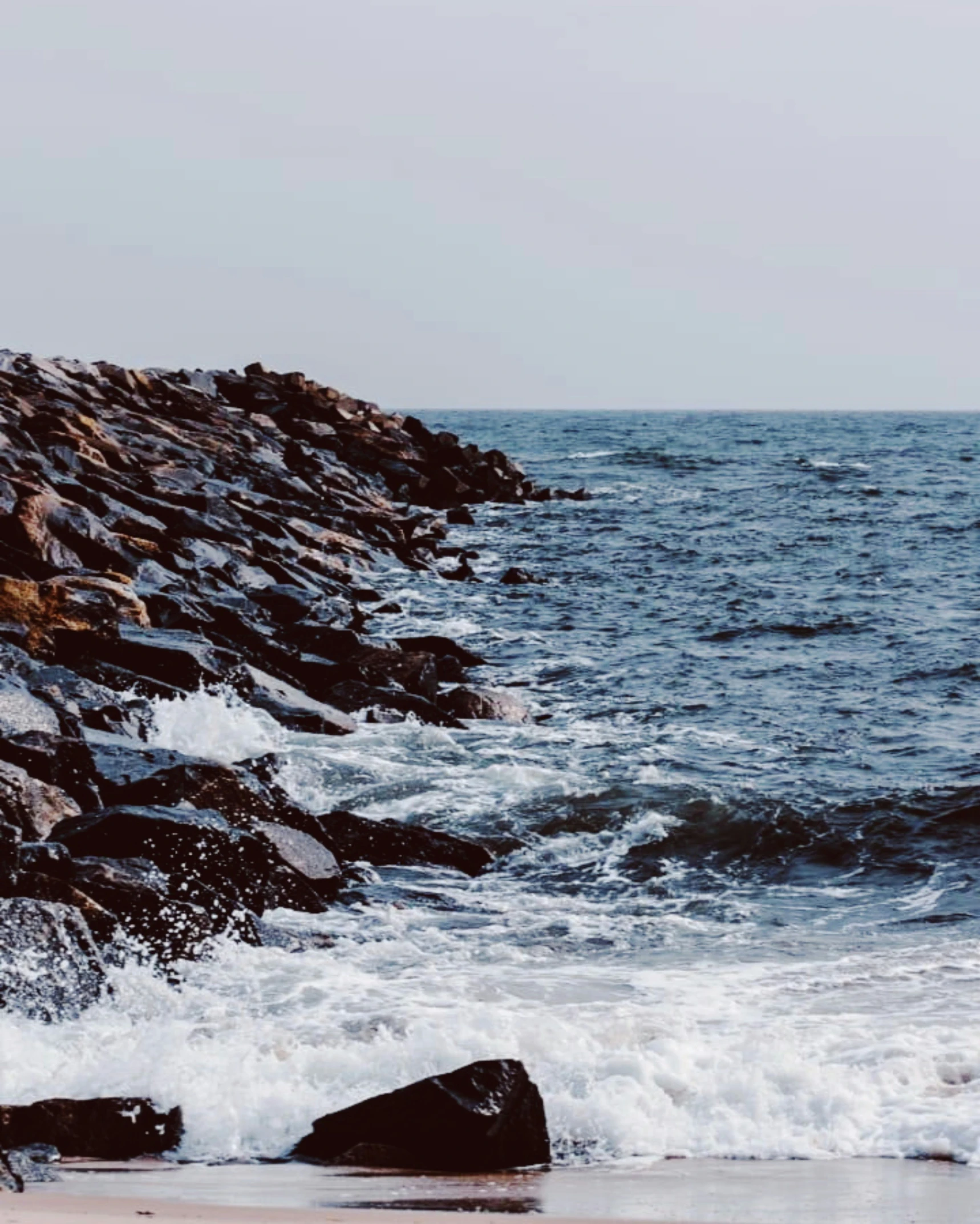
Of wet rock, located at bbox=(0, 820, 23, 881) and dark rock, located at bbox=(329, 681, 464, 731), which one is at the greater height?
dark rock, located at bbox=(329, 681, 464, 731)

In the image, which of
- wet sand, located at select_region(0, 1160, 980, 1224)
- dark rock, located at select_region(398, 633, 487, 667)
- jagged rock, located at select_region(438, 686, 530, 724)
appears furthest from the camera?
dark rock, located at select_region(398, 633, 487, 667)

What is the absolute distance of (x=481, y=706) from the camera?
13.0m

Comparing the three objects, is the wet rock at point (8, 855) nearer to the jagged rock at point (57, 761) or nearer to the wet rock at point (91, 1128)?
the jagged rock at point (57, 761)

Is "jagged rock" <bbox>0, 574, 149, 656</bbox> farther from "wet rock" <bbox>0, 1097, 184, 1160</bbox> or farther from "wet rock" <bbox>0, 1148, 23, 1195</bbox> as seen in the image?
"wet rock" <bbox>0, 1148, 23, 1195</bbox>

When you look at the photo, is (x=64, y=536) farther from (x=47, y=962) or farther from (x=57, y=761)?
(x=47, y=962)

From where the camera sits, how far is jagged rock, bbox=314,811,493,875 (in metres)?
9.15

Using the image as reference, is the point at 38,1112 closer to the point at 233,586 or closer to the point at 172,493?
the point at 233,586

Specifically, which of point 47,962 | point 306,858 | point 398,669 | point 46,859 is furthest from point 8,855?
point 398,669

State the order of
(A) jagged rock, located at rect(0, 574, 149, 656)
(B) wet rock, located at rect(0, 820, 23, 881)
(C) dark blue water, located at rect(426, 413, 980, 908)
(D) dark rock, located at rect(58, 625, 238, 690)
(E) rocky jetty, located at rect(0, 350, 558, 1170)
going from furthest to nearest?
(D) dark rock, located at rect(58, 625, 238, 690) → (A) jagged rock, located at rect(0, 574, 149, 656) → (C) dark blue water, located at rect(426, 413, 980, 908) → (B) wet rock, located at rect(0, 820, 23, 881) → (E) rocky jetty, located at rect(0, 350, 558, 1170)

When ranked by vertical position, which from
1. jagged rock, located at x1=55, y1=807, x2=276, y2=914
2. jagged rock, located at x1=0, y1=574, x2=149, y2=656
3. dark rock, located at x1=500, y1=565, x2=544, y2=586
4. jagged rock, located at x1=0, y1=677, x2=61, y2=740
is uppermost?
dark rock, located at x1=500, y1=565, x2=544, y2=586

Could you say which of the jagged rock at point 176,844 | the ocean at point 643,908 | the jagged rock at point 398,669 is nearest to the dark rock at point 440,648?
the ocean at point 643,908

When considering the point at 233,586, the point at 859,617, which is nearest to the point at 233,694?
the point at 233,586

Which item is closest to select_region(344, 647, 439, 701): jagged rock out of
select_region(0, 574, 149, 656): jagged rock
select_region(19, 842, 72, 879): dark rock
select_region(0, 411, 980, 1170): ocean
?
select_region(0, 411, 980, 1170): ocean

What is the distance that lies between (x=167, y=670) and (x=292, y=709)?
1.14m
